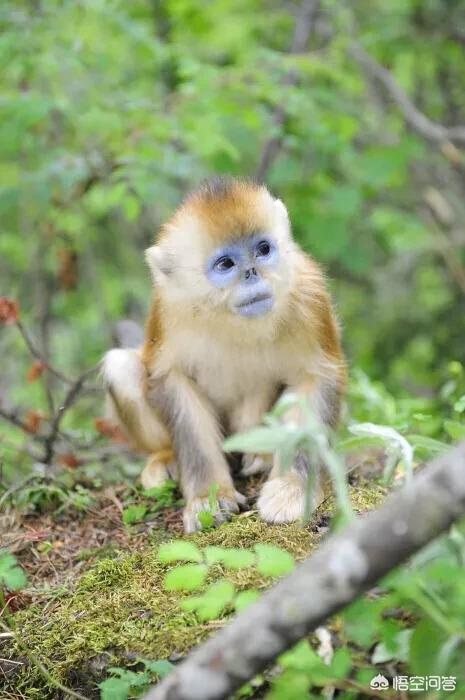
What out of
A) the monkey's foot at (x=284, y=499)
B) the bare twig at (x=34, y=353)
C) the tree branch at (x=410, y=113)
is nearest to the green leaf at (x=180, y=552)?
the monkey's foot at (x=284, y=499)

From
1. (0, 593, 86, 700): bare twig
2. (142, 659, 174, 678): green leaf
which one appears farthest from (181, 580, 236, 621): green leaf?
(0, 593, 86, 700): bare twig

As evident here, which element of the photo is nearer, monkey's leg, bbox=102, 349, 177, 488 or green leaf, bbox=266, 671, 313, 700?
green leaf, bbox=266, 671, 313, 700

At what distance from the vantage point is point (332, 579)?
6.03ft

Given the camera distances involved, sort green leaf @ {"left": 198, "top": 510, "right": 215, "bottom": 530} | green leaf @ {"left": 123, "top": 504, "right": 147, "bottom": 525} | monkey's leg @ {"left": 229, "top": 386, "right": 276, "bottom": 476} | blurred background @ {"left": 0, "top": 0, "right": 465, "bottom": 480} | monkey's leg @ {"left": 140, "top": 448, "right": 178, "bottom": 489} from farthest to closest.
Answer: blurred background @ {"left": 0, "top": 0, "right": 465, "bottom": 480}
monkey's leg @ {"left": 140, "top": 448, "right": 178, "bottom": 489}
monkey's leg @ {"left": 229, "top": 386, "right": 276, "bottom": 476}
green leaf @ {"left": 123, "top": 504, "right": 147, "bottom": 525}
green leaf @ {"left": 198, "top": 510, "right": 215, "bottom": 530}

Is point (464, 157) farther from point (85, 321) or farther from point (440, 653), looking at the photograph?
point (440, 653)

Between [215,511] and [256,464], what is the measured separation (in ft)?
2.24

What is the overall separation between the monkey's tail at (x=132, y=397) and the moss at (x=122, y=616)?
116 centimetres

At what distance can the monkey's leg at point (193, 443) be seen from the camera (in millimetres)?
4191

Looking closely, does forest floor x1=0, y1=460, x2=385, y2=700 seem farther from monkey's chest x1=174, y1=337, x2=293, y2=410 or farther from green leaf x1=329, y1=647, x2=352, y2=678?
green leaf x1=329, y1=647, x2=352, y2=678

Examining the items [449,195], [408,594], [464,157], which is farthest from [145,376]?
[449,195]

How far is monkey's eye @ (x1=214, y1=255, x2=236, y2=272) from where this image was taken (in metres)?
4.11

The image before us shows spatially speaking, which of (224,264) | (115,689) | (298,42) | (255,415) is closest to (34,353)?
(255,415)

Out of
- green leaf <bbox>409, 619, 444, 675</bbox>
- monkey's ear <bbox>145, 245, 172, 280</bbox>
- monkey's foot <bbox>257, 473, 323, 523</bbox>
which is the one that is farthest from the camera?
monkey's ear <bbox>145, 245, 172, 280</bbox>

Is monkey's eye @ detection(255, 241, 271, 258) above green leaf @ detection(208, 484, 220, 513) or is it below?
above
